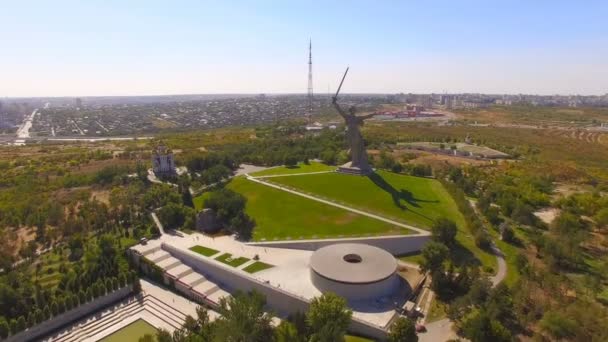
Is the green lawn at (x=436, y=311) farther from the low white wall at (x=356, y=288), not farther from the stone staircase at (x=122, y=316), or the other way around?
the stone staircase at (x=122, y=316)

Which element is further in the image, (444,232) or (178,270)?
(444,232)

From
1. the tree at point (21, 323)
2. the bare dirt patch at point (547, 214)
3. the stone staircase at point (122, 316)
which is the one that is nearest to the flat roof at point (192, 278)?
the stone staircase at point (122, 316)

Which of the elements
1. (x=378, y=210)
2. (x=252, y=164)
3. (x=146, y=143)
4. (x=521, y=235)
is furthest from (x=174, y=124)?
(x=521, y=235)

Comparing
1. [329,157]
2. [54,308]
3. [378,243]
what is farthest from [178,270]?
[329,157]

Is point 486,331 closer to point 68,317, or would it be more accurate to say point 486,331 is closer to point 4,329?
point 68,317

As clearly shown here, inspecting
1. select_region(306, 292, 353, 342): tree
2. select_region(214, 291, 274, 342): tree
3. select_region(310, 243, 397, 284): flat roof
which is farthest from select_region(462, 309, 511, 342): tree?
select_region(214, 291, 274, 342): tree

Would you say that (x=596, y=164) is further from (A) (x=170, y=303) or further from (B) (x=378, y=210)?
(A) (x=170, y=303)
